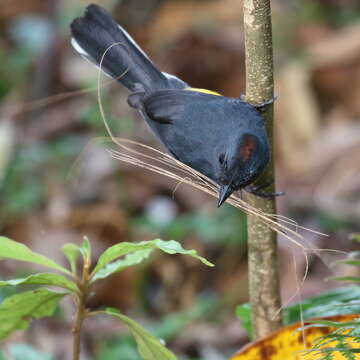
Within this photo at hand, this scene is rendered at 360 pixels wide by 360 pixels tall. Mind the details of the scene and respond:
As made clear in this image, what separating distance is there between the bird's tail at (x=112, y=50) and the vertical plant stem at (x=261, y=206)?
3.00 feet

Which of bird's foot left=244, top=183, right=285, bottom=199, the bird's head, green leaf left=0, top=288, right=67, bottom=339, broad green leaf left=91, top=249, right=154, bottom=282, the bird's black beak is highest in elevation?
the bird's head

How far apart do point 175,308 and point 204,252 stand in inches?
18.0

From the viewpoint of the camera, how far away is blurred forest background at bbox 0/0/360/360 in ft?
15.5

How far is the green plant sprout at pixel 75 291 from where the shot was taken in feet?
5.91

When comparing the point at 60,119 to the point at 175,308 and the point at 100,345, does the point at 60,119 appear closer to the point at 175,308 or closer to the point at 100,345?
the point at 175,308

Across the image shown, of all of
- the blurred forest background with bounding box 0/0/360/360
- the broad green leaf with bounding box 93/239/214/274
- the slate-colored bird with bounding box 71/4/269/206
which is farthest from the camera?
the blurred forest background with bounding box 0/0/360/360

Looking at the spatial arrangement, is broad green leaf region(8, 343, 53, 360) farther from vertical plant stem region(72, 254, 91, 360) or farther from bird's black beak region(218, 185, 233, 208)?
bird's black beak region(218, 185, 233, 208)

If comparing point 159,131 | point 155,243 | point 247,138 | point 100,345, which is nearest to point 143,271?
point 100,345

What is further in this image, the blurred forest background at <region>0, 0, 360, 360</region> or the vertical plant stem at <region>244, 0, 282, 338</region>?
the blurred forest background at <region>0, 0, 360, 360</region>

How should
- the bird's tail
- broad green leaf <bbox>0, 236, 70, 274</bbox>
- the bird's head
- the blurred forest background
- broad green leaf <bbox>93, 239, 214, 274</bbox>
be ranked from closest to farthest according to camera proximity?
broad green leaf <bbox>93, 239, 214, 274</bbox> < broad green leaf <bbox>0, 236, 70, 274</bbox> < the bird's head < the bird's tail < the blurred forest background

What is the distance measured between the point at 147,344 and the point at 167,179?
408 cm

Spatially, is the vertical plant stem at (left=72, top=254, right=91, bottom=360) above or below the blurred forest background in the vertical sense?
below

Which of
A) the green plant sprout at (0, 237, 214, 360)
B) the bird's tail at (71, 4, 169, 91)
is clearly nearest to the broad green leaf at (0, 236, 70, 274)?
the green plant sprout at (0, 237, 214, 360)

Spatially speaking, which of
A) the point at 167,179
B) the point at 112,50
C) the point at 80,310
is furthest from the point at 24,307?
the point at 167,179
